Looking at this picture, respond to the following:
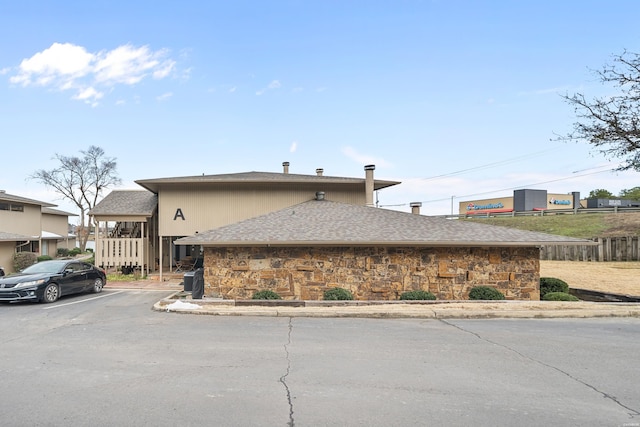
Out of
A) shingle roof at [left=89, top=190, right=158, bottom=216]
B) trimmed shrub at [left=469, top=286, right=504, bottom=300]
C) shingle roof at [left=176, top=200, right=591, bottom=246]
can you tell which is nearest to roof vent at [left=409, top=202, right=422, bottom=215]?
shingle roof at [left=176, top=200, right=591, bottom=246]

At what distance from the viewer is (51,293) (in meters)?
12.8

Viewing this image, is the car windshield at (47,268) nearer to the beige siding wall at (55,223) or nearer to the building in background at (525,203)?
the beige siding wall at (55,223)

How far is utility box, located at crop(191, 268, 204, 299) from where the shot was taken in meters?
13.3

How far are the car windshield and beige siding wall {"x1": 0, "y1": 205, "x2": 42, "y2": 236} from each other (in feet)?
49.1

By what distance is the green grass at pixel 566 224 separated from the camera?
32.2m

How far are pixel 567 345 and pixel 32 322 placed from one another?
1158cm

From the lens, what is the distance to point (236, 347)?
726 cm

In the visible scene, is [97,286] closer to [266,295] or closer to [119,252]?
[119,252]

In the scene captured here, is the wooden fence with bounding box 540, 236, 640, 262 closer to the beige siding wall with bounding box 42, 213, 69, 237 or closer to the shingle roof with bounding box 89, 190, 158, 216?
the shingle roof with bounding box 89, 190, 158, 216

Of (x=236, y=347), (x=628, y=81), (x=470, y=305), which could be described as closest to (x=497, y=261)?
(x=470, y=305)

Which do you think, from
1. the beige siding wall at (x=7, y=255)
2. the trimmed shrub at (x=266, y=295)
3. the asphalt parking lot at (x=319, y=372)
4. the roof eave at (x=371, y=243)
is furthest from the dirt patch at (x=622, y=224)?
the beige siding wall at (x=7, y=255)

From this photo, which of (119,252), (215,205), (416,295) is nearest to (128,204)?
(119,252)

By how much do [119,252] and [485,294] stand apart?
54.1ft

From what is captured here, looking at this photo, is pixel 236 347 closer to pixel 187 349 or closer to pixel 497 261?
pixel 187 349
